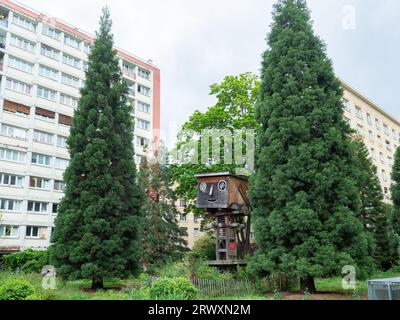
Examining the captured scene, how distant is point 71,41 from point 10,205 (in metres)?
20.4

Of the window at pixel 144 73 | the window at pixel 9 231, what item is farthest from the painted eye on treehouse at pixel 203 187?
the window at pixel 144 73

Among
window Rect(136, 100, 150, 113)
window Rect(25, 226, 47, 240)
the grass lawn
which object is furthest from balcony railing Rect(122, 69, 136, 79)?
the grass lawn

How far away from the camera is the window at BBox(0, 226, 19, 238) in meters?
36.2

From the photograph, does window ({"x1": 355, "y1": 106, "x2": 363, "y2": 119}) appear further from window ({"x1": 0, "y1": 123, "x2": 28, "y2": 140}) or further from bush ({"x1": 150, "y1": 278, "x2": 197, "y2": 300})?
bush ({"x1": 150, "y1": 278, "x2": 197, "y2": 300})

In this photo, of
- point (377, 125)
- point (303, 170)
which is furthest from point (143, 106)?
point (303, 170)

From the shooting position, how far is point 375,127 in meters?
53.1

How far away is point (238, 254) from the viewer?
19.7 m

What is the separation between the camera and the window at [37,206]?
128ft

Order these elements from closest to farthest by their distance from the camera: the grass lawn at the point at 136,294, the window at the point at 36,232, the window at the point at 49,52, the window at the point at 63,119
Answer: the grass lawn at the point at 136,294 < the window at the point at 36,232 < the window at the point at 49,52 < the window at the point at 63,119

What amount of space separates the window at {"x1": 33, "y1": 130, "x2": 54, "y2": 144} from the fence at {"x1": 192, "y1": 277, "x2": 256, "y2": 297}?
1233 inches

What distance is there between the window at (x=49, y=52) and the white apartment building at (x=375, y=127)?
109 feet

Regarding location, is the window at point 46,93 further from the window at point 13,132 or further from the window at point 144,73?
the window at point 144,73
